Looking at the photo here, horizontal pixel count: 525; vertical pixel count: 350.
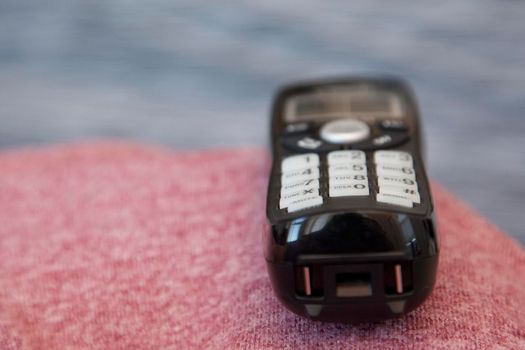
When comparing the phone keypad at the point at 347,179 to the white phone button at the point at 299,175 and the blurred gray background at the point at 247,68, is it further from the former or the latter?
the blurred gray background at the point at 247,68

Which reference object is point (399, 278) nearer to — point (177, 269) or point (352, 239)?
point (352, 239)

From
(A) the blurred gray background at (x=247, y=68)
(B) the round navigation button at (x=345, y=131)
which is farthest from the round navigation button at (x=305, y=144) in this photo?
(A) the blurred gray background at (x=247, y=68)

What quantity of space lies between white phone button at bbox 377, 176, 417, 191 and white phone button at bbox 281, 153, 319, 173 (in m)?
0.04

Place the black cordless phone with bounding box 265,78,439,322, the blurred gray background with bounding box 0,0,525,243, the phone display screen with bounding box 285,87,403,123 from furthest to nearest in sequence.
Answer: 1. the blurred gray background with bounding box 0,0,525,243
2. the phone display screen with bounding box 285,87,403,123
3. the black cordless phone with bounding box 265,78,439,322

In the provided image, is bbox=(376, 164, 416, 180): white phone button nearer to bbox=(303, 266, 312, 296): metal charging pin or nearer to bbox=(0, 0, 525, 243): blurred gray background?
bbox=(303, 266, 312, 296): metal charging pin

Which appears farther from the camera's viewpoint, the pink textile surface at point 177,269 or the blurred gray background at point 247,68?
the blurred gray background at point 247,68

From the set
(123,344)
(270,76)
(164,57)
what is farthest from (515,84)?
(123,344)

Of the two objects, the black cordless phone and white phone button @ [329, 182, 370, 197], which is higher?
white phone button @ [329, 182, 370, 197]

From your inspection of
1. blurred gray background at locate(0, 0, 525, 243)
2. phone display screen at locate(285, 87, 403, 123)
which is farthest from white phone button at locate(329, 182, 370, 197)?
blurred gray background at locate(0, 0, 525, 243)

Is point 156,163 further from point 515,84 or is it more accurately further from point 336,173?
point 515,84

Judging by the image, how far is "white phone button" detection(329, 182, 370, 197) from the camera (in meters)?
0.29

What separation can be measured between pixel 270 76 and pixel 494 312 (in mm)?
378

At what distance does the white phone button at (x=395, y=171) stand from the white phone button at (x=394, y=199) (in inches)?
0.9

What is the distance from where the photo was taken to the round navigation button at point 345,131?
0.36 meters
